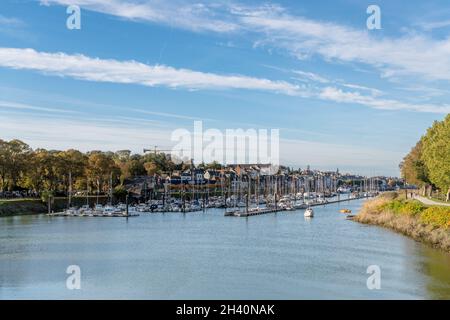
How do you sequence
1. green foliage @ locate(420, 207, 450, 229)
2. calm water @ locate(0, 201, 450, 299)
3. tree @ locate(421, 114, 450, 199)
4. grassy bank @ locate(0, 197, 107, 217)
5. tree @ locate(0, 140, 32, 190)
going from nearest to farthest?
1. calm water @ locate(0, 201, 450, 299)
2. green foliage @ locate(420, 207, 450, 229)
3. tree @ locate(421, 114, 450, 199)
4. grassy bank @ locate(0, 197, 107, 217)
5. tree @ locate(0, 140, 32, 190)

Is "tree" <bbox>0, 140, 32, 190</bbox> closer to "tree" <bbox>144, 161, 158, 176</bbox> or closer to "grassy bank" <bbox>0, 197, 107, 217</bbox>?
"grassy bank" <bbox>0, 197, 107, 217</bbox>

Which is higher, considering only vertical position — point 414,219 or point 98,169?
point 98,169

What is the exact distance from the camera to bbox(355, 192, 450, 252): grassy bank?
3466 centimetres

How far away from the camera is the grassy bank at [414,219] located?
114ft

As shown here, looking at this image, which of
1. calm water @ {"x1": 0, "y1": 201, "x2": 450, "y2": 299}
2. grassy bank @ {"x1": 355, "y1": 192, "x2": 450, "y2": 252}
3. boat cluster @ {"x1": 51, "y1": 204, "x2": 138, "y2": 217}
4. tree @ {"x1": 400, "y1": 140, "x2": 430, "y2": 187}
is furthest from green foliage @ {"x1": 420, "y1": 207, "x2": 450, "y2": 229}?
boat cluster @ {"x1": 51, "y1": 204, "x2": 138, "y2": 217}

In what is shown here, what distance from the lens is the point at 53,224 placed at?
5244 centimetres

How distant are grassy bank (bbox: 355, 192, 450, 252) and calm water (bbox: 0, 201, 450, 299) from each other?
1.05 m

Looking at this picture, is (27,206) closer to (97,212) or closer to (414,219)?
(97,212)

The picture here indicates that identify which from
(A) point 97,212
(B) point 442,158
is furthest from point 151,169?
(B) point 442,158

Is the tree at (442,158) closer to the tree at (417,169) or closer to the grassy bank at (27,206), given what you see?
the tree at (417,169)

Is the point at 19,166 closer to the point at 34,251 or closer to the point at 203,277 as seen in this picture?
the point at 34,251

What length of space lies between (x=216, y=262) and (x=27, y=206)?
41799 mm

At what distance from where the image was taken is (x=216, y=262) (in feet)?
98.4
